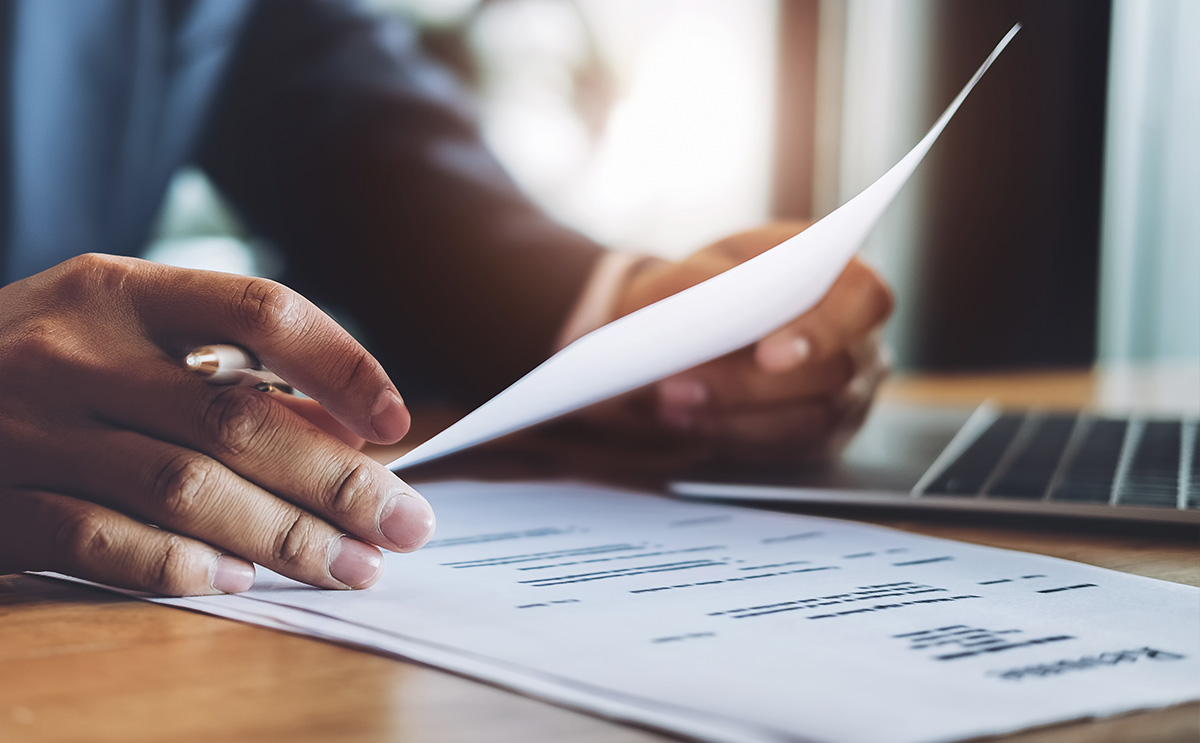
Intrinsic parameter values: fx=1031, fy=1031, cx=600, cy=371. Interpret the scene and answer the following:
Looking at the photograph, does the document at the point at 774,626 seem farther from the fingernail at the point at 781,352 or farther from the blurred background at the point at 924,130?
A: the blurred background at the point at 924,130

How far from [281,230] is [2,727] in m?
0.85

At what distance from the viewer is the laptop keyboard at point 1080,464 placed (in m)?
0.45

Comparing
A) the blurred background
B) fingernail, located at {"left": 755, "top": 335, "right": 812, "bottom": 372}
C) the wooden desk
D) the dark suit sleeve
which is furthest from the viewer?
the blurred background

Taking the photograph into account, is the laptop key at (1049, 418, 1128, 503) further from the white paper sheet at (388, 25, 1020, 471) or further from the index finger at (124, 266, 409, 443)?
the index finger at (124, 266, 409, 443)

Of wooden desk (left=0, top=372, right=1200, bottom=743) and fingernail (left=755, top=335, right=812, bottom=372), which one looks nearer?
wooden desk (left=0, top=372, right=1200, bottom=743)

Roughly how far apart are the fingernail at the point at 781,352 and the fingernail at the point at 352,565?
32cm

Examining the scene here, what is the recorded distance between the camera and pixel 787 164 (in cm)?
290

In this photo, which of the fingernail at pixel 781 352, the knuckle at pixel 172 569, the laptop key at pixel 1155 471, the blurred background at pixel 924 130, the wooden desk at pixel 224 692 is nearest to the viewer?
the wooden desk at pixel 224 692

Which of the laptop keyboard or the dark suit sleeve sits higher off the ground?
the dark suit sleeve

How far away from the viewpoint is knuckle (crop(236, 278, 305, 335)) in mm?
304

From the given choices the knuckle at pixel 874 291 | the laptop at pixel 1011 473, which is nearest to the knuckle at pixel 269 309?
the laptop at pixel 1011 473

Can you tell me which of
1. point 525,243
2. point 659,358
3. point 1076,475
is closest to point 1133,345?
point 525,243

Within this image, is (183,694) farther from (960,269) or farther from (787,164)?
(787,164)

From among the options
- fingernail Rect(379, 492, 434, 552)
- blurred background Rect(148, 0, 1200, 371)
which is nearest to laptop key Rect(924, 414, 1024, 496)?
fingernail Rect(379, 492, 434, 552)
